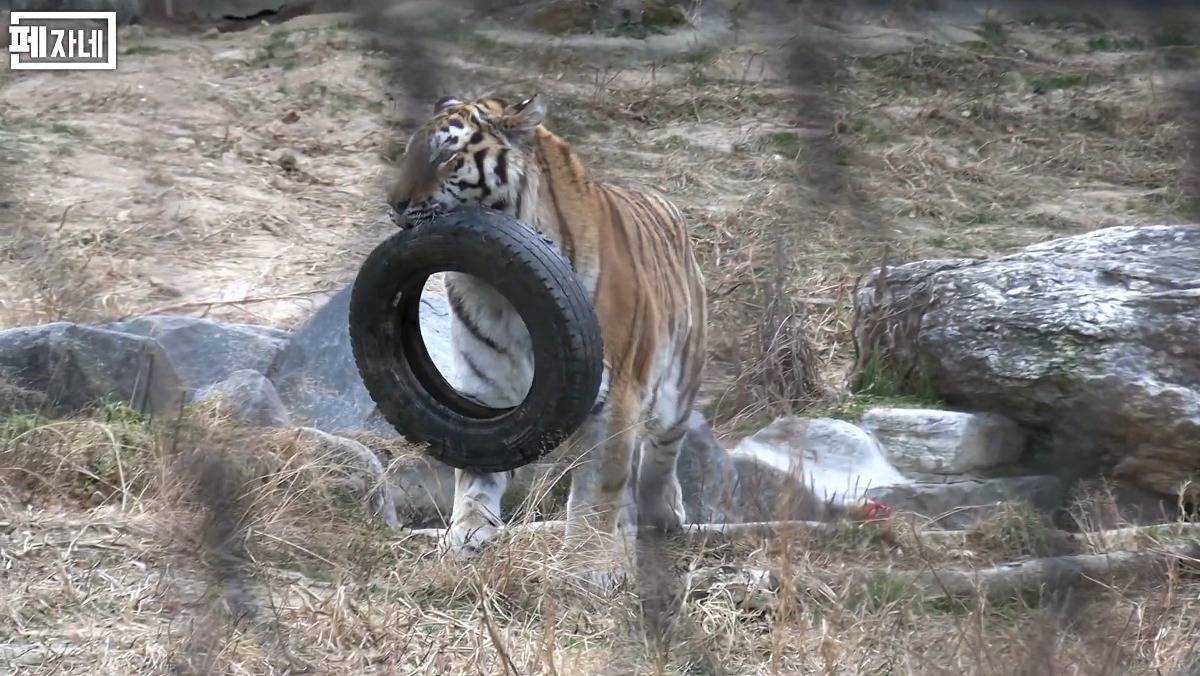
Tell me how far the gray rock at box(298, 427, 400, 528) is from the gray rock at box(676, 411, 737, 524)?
3.25 feet

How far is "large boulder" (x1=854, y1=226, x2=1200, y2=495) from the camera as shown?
452 centimetres

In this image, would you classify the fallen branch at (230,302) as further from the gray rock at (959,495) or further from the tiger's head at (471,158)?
the gray rock at (959,495)

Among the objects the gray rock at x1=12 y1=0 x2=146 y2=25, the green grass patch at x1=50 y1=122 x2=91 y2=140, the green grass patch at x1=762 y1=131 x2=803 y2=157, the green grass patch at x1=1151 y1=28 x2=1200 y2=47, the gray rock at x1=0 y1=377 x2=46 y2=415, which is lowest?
the green grass patch at x1=50 y1=122 x2=91 y2=140

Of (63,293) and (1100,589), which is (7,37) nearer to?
(63,293)

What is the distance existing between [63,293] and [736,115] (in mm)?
3684

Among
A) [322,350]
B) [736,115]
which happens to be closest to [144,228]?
[322,350]

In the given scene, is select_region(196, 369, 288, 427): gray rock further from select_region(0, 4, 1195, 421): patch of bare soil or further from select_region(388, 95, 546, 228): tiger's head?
select_region(0, 4, 1195, 421): patch of bare soil

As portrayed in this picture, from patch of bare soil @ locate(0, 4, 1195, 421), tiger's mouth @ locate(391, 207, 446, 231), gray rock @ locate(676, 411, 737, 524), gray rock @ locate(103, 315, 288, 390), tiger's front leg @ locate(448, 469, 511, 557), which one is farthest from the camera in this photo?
patch of bare soil @ locate(0, 4, 1195, 421)

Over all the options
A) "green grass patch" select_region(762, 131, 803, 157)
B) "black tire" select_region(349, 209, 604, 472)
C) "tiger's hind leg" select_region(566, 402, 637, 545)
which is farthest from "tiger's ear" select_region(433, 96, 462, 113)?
"green grass patch" select_region(762, 131, 803, 157)

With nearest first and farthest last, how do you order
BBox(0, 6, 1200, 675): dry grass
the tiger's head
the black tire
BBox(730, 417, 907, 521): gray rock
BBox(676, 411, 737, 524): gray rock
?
1. BBox(0, 6, 1200, 675): dry grass
2. the black tire
3. the tiger's head
4. BBox(730, 417, 907, 521): gray rock
5. BBox(676, 411, 737, 524): gray rock

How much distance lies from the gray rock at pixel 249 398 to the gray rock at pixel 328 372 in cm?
23

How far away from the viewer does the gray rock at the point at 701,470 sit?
464 centimetres

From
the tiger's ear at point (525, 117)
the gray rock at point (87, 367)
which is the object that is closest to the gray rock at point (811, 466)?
the tiger's ear at point (525, 117)

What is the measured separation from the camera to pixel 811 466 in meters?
4.71
